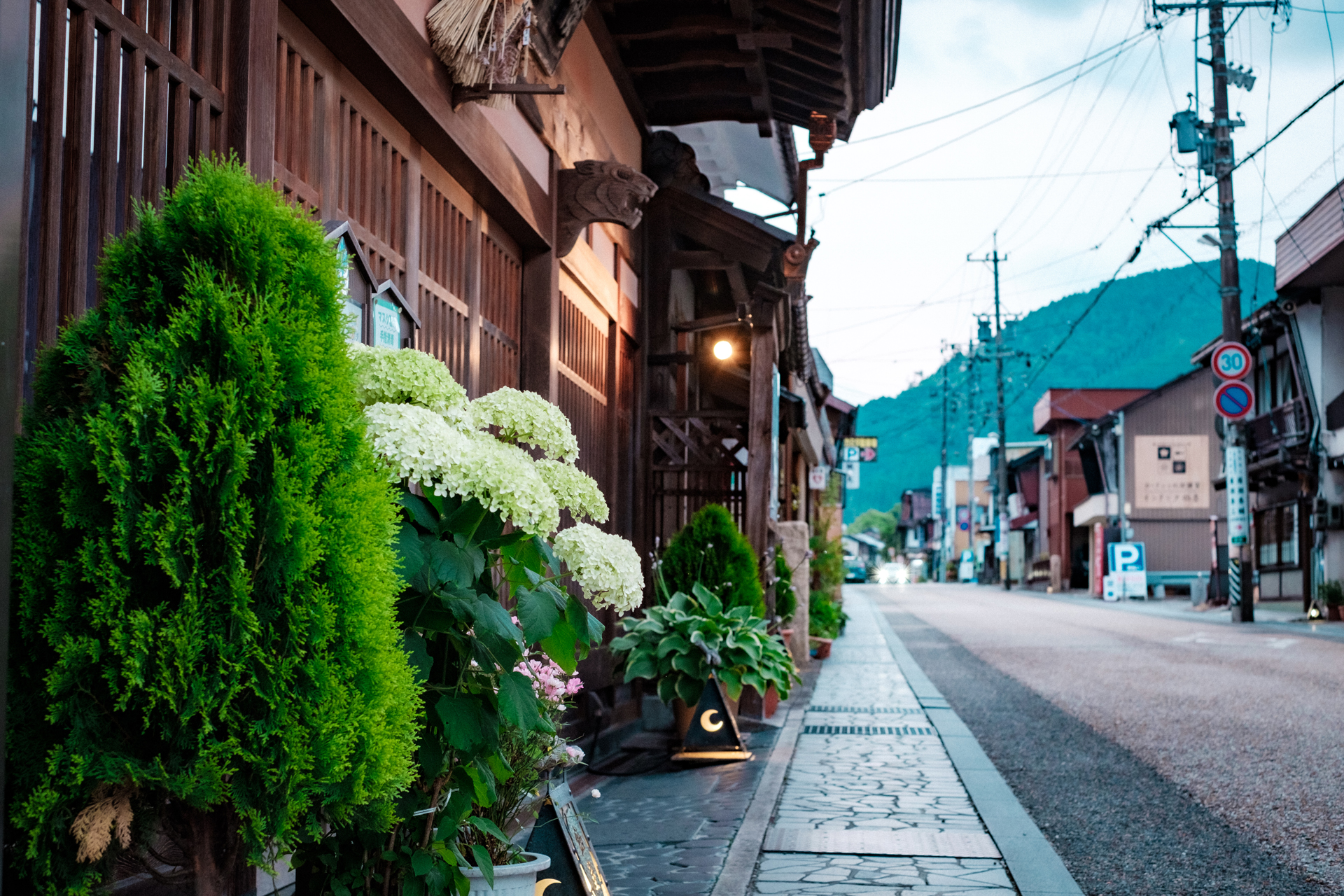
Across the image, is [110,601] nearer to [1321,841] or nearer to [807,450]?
[1321,841]

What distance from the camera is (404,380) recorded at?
2.91 m

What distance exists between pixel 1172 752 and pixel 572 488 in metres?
7.12

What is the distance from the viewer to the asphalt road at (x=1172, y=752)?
5.59m

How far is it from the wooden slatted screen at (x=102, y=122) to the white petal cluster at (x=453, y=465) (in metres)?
0.74

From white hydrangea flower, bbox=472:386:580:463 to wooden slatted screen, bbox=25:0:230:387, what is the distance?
3.24 feet

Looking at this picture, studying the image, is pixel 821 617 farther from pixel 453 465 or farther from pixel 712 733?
pixel 453 465

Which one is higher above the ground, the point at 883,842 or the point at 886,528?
the point at 886,528

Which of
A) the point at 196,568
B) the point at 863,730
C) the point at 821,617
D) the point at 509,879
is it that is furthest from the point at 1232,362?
the point at 196,568

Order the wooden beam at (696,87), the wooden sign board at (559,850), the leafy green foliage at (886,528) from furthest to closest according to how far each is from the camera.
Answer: the leafy green foliage at (886,528)
the wooden beam at (696,87)
the wooden sign board at (559,850)

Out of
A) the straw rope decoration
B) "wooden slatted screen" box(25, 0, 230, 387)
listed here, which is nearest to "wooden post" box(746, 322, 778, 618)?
the straw rope decoration

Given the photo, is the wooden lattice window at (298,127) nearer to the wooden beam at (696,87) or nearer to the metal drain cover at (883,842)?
the metal drain cover at (883,842)

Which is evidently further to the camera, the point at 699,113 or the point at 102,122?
the point at 699,113

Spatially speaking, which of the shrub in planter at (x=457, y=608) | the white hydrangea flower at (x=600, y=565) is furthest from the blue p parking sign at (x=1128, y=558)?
the shrub in planter at (x=457, y=608)

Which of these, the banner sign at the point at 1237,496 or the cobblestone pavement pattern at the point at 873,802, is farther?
the banner sign at the point at 1237,496
